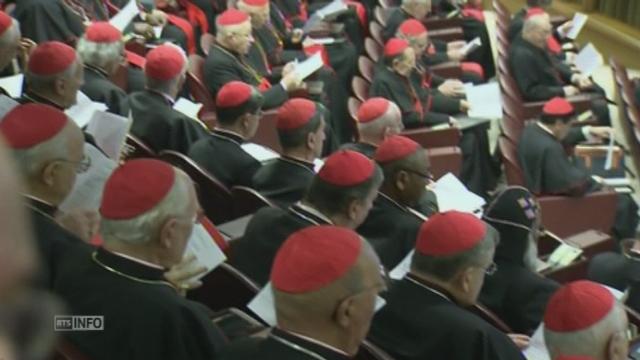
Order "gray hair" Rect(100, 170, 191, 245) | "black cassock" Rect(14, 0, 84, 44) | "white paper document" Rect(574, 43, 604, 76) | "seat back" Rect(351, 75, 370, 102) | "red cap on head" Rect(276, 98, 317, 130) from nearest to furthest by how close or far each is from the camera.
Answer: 1. "gray hair" Rect(100, 170, 191, 245)
2. "red cap on head" Rect(276, 98, 317, 130)
3. "black cassock" Rect(14, 0, 84, 44)
4. "seat back" Rect(351, 75, 370, 102)
5. "white paper document" Rect(574, 43, 604, 76)

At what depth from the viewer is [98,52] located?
193 inches

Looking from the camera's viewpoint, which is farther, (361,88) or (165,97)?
(361,88)

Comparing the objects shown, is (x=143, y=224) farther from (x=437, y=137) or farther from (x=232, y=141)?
(x=437, y=137)

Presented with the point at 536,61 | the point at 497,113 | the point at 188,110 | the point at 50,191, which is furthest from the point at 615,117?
the point at 50,191

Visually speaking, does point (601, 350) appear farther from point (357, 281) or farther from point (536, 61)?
point (536, 61)

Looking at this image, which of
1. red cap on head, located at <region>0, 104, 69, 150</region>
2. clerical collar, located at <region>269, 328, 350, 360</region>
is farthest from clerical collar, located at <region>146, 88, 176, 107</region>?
clerical collar, located at <region>269, 328, 350, 360</region>

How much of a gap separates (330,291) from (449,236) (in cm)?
88

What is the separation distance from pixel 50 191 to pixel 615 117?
623 cm

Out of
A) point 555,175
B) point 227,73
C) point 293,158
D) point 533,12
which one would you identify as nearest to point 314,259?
point 293,158

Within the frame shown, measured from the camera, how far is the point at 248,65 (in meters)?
6.45

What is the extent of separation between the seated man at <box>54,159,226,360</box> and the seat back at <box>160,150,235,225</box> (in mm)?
1591

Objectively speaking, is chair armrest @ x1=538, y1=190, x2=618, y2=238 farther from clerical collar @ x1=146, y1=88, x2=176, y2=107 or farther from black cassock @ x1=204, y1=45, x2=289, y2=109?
clerical collar @ x1=146, y1=88, x2=176, y2=107

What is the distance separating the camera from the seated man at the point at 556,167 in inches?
207

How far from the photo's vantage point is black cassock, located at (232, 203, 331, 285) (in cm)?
308
